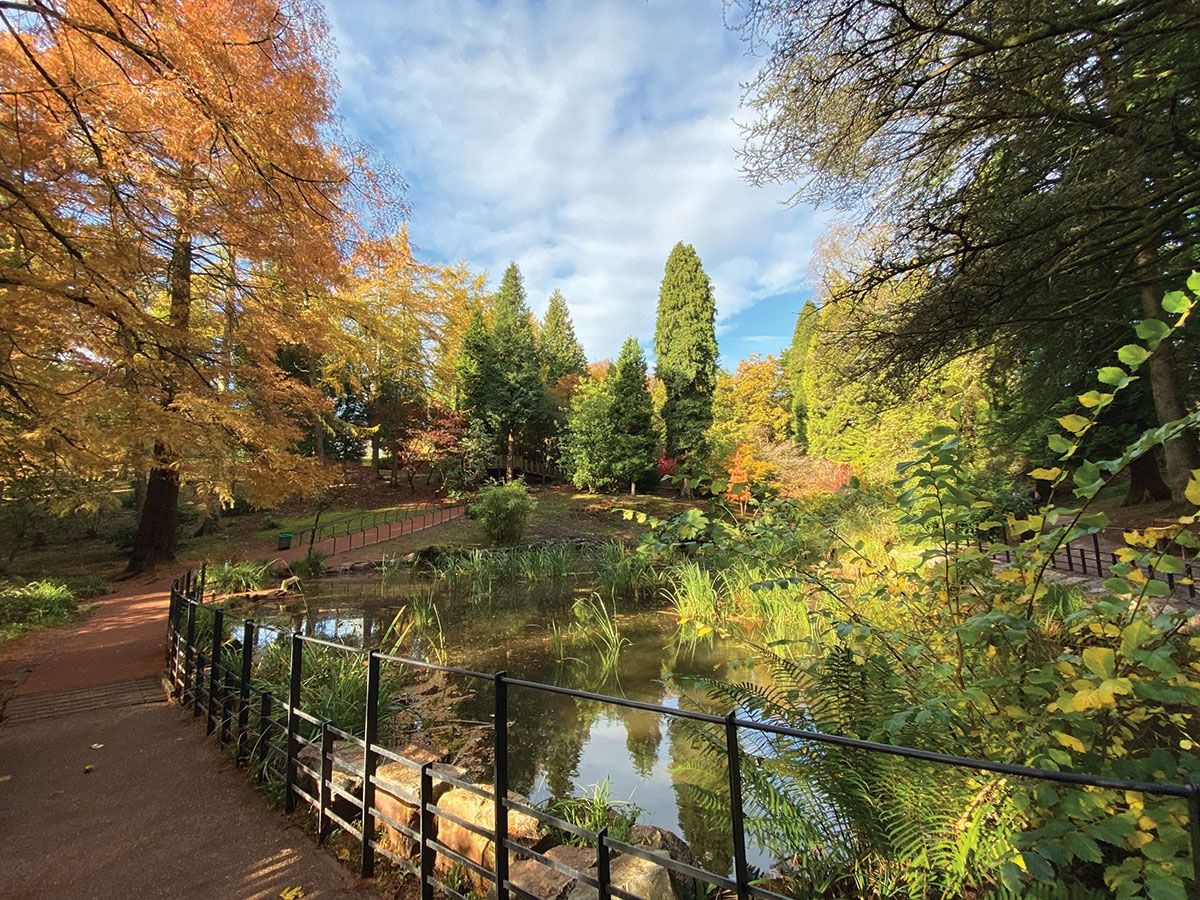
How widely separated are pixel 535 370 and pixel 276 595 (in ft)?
59.1

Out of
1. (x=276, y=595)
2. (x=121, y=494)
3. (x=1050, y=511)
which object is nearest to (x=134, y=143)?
(x=1050, y=511)

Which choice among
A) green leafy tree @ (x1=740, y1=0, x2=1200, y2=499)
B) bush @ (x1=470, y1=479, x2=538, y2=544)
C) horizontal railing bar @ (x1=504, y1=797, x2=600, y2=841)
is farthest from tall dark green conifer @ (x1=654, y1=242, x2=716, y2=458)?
horizontal railing bar @ (x1=504, y1=797, x2=600, y2=841)

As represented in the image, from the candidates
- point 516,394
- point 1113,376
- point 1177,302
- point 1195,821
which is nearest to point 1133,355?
point 1113,376

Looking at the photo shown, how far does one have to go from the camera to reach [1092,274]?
4.82 metres

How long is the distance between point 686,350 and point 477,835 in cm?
2568

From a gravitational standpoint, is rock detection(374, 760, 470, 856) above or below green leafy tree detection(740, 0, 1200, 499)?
below

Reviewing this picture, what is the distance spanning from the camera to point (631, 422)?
953 inches

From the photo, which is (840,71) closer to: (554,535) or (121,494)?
(554,535)

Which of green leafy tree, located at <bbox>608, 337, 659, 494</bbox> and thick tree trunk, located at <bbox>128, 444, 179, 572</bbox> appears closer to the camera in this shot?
thick tree trunk, located at <bbox>128, 444, 179, 572</bbox>

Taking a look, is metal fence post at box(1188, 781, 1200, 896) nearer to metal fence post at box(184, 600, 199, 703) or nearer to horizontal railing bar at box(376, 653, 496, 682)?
horizontal railing bar at box(376, 653, 496, 682)

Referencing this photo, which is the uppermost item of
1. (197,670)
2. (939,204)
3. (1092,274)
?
(939,204)

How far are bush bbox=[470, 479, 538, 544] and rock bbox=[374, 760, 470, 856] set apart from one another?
476 inches

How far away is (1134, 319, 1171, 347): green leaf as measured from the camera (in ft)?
4.83

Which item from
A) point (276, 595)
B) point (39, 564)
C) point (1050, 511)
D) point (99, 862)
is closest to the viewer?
point (1050, 511)
